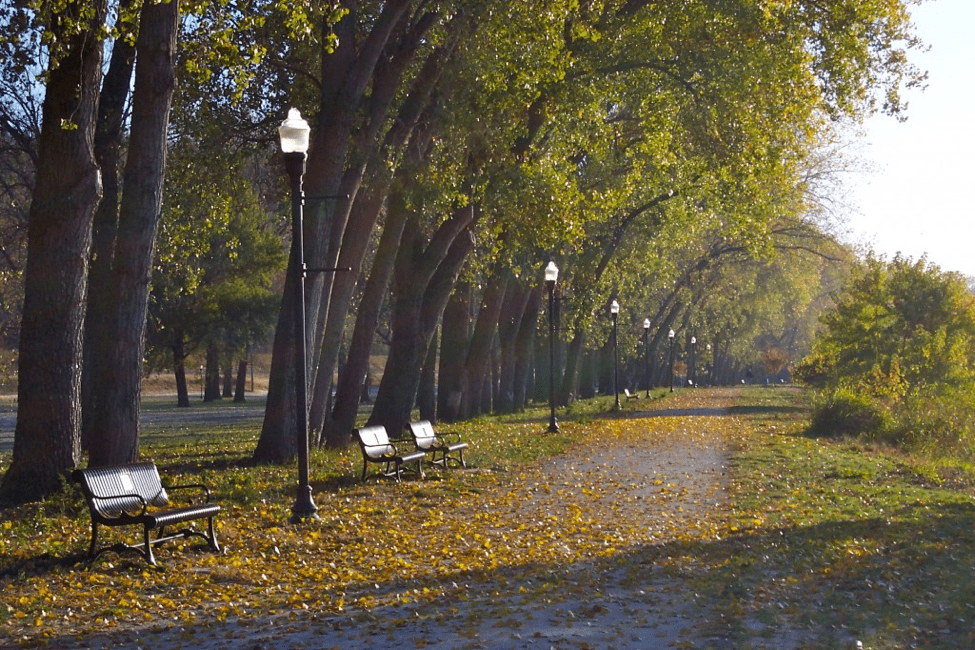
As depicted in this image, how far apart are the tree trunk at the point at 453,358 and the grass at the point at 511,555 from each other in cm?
1149

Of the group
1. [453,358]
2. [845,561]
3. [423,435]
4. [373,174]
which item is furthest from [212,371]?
[845,561]

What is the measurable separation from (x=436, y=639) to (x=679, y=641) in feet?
4.96

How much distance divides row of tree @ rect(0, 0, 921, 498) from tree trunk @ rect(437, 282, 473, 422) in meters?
0.06

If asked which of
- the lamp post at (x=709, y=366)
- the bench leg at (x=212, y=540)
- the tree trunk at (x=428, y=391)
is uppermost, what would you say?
the lamp post at (x=709, y=366)

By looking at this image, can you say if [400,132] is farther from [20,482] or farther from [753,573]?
[753,573]

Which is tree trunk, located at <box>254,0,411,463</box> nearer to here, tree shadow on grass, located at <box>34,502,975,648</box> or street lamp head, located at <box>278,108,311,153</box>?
street lamp head, located at <box>278,108,311,153</box>

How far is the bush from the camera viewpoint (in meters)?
30.8

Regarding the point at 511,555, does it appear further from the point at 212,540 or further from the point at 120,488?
the point at 120,488

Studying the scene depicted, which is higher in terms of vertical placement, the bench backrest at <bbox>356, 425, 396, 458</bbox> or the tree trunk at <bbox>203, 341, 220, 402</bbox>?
the tree trunk at <bbox>203, 341, 220, 402</bbox>

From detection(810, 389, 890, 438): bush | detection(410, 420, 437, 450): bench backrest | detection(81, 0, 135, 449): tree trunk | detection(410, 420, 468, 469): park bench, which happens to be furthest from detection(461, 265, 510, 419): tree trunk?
detection(81, 0, 135, 449): tree trunk

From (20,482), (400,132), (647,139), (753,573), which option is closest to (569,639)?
(753,573)

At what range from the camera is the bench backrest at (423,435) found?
19219 mm

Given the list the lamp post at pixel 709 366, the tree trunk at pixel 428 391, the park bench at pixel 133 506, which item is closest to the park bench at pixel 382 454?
the park bench at pixel 133 506

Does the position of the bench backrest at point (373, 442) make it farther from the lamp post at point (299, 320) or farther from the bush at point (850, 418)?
the bush at point (850, 418)
